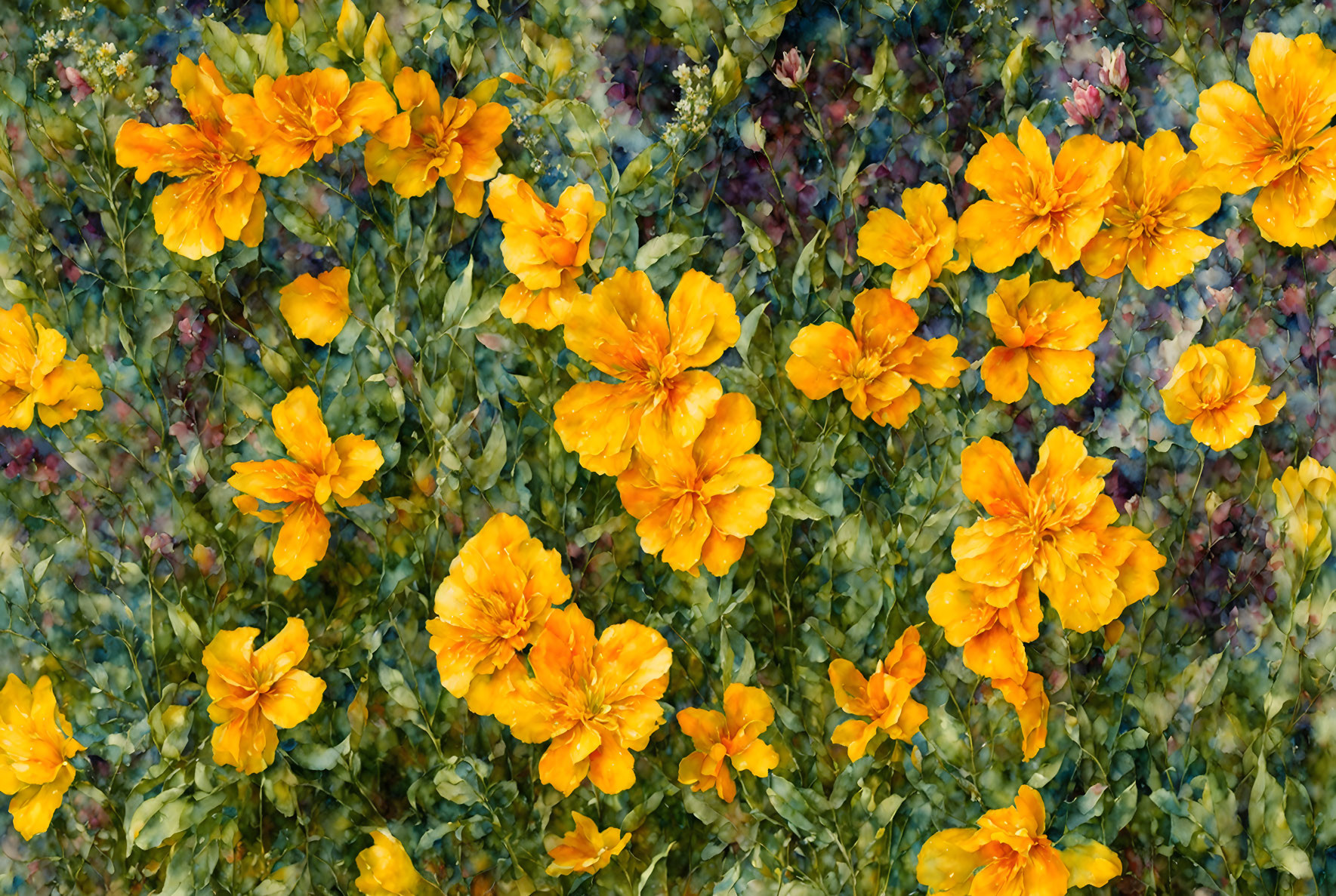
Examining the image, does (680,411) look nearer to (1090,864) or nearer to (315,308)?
(315,308)

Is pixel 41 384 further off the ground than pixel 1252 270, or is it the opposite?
pixel 41 384

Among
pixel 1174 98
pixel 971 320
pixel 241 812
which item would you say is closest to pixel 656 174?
pixel 971 320

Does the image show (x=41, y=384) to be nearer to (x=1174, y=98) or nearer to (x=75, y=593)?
(x=75, y=593)

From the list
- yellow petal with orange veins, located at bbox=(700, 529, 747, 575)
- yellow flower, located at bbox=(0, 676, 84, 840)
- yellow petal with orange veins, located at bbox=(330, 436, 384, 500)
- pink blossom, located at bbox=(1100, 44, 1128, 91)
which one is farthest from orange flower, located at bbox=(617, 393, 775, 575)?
yellow flower, located at bbox=(0, 676, 84, 840)

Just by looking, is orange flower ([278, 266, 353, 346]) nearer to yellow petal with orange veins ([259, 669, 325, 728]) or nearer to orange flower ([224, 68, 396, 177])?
orange flower ([224, 68, 396, 177])

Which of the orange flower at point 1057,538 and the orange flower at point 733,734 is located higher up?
the orange flower at point 1057,538

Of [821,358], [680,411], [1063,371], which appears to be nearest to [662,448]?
[680,411]

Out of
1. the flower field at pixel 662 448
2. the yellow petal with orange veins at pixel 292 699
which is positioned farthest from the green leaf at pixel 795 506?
the yellow petal with orange veins at pixel 292 699

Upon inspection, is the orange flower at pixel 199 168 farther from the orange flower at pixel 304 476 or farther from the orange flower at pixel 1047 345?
the orange flower at pixel 1047 345
